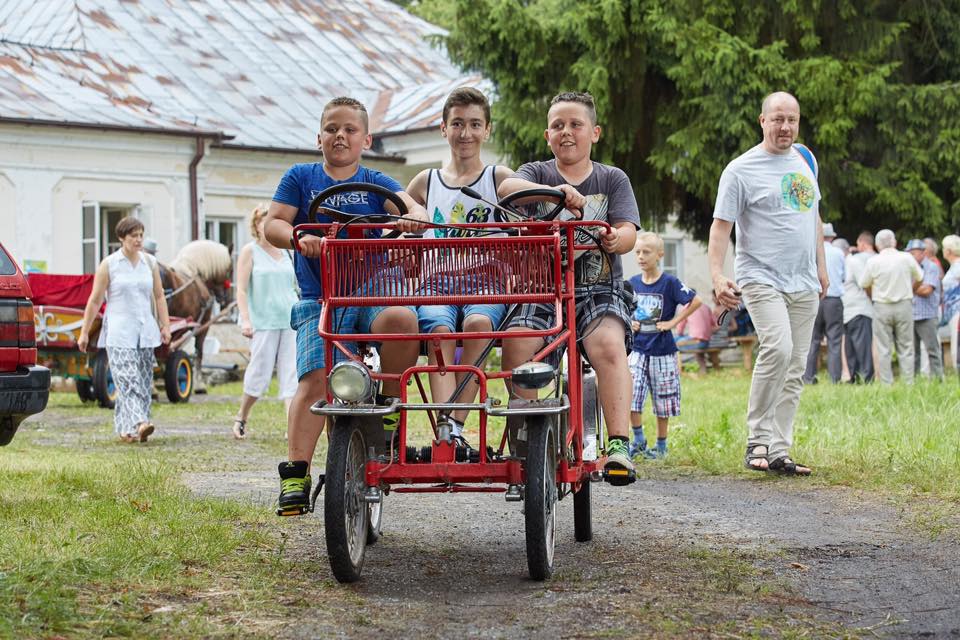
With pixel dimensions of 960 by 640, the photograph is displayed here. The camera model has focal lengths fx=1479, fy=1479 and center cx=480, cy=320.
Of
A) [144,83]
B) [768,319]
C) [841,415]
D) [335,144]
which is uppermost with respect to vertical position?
[144,83]

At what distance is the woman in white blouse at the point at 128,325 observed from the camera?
1278 cm

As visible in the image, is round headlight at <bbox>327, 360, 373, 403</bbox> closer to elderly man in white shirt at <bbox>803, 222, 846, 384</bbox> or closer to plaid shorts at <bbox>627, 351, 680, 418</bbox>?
plaid shorts at <bbox>627, 351, 680, 418</bbox>

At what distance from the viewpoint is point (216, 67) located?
105 feet

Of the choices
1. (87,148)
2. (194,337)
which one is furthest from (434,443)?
(87,148)

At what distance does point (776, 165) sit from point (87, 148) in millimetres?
Answer: 20337

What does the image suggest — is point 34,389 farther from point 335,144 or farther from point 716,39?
point 716,39

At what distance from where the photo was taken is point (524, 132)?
24.6 meters

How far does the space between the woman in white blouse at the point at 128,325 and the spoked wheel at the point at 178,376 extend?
551cm

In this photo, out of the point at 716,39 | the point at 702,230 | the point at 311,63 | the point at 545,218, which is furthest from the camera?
the point at 311,63

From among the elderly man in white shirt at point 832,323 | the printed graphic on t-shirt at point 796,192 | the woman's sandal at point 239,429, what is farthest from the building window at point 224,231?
the printed graphic on t-shirt at point 796,192

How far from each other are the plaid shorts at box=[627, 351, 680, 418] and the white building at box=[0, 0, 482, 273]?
657 inches

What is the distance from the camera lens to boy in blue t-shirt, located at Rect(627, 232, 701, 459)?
35.1 feet

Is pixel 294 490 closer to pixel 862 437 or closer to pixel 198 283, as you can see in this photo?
pixel 862 437

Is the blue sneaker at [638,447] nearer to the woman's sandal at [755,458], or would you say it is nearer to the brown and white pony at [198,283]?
the woman's sandal at [755,458]
